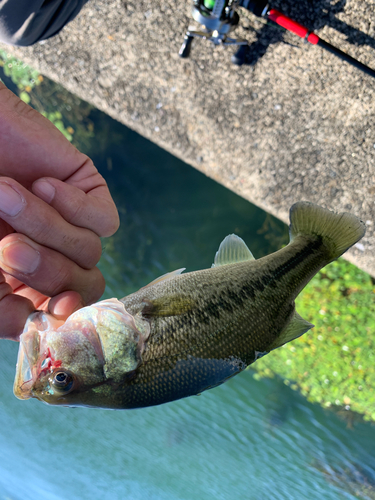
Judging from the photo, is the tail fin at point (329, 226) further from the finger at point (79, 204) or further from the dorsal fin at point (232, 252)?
the finger at point (79, 204)

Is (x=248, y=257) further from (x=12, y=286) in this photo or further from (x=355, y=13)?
(x=355, y=13)

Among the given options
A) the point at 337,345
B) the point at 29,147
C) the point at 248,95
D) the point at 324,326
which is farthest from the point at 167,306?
the point at 337,345

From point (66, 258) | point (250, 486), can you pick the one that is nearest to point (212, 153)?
point (66, 258)

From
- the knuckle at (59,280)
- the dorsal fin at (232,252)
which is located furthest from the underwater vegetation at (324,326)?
the knuckle at (59,280)

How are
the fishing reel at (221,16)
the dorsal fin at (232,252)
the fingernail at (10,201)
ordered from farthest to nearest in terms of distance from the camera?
the fishing reel at (221,16) → the dorsal fin at (232,252) → the fingernail at (10,201)

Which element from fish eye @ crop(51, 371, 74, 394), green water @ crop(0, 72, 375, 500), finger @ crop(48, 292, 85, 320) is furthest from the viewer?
green water @ crop(0, 72, 375, 500)

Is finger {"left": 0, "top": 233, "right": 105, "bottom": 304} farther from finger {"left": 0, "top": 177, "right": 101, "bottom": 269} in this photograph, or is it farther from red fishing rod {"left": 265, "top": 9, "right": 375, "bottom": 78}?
red fishing rod {"left": 265, "top": 9, "right": 375, "bottom": 78}

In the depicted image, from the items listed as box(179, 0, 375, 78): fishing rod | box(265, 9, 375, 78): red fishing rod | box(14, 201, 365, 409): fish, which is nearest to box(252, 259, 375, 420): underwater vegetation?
box(265, 9, 375, 78): red fishing rod
